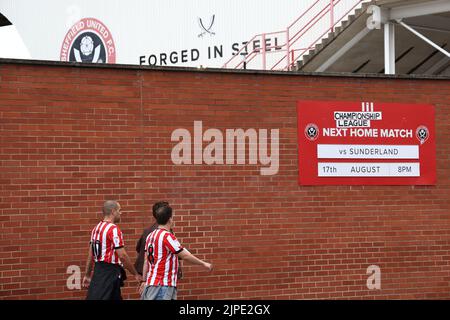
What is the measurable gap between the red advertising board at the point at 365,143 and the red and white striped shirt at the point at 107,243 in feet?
11.9

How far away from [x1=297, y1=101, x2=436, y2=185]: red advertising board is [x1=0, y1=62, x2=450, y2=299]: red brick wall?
135 millimetres

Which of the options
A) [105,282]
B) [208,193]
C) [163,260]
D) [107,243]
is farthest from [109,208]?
[208,193]

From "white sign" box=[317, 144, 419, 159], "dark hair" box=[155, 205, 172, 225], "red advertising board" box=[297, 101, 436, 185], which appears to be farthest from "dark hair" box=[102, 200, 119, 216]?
"white sign" box=[317, 144, 419, 159]

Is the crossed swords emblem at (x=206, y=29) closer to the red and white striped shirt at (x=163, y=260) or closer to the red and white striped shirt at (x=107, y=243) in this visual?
the red and white striped shirt at (x=107, y=243)

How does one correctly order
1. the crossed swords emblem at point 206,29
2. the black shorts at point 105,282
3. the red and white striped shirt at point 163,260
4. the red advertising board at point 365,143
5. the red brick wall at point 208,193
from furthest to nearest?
the crossed swords emblem at point 206,29 → the red advertising board at point 365,143 → the red brick wall at point 208,193 → the black shorts at point 105,282 → the red and white striped shirt at point 163,260

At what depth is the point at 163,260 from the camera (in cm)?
834

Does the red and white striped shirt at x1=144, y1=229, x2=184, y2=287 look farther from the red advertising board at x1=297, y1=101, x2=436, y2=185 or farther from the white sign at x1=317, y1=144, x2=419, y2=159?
the white sign at x1=317, y1=144, x2=419, y2=159

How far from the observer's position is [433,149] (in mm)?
12344

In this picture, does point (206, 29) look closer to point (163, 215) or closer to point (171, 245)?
point (163, 215)

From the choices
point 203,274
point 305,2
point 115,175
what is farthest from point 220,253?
point 305,2

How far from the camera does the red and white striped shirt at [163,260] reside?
8.31 m

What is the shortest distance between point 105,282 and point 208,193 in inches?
110

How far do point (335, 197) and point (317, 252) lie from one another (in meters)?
0.82

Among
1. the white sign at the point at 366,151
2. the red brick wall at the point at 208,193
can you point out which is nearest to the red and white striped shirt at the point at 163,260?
the red brick wall at the point at 208,193
